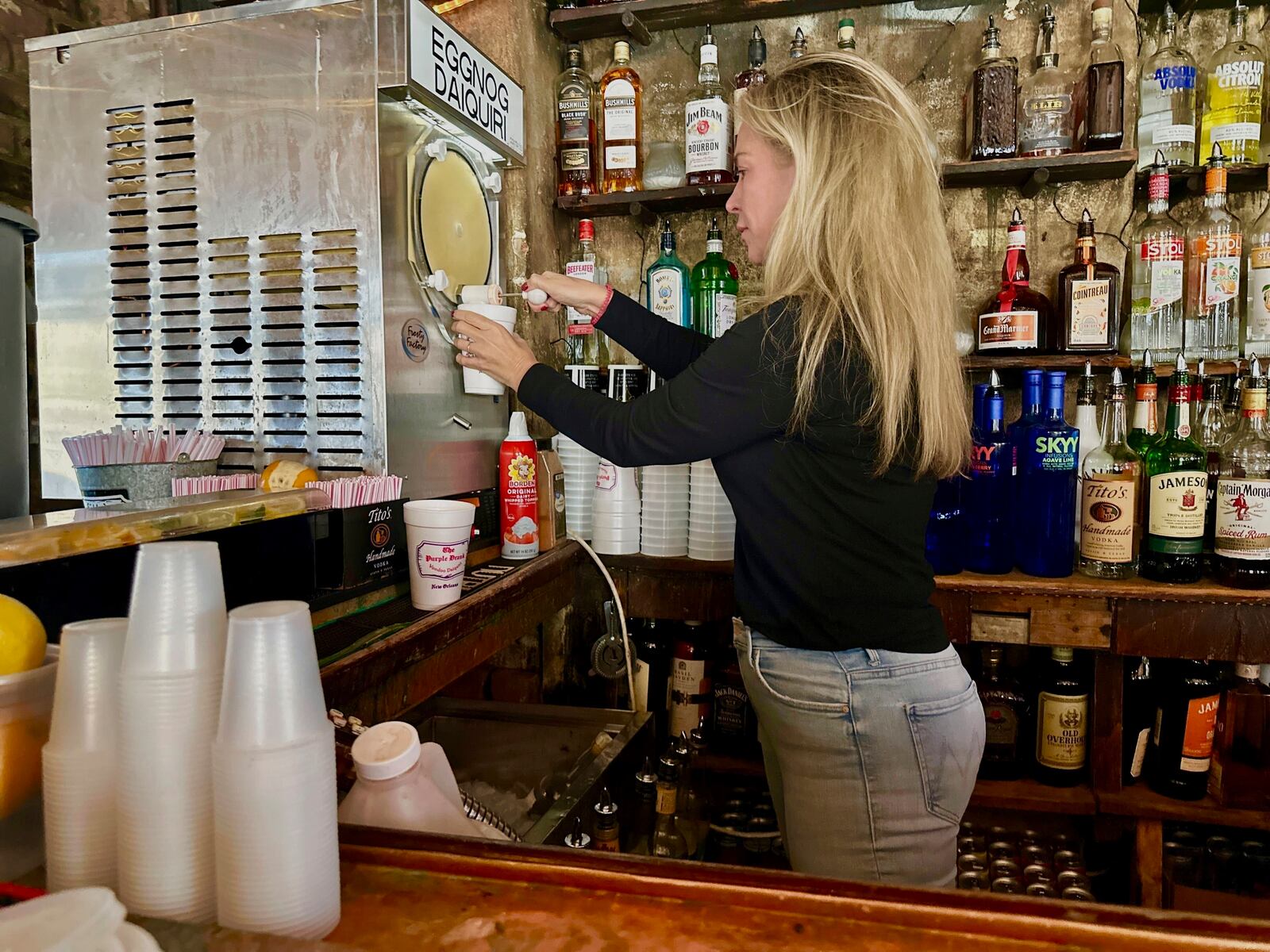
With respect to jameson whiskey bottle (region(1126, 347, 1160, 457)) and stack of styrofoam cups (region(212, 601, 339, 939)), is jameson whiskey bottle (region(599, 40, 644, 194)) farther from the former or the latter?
stack of styrofoam cups (region(212, 601, 339, 939))

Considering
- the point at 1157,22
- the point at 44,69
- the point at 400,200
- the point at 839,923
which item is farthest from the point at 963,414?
the point at 44,69

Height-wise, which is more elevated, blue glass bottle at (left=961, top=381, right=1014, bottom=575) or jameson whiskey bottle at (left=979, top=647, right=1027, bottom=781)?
blue glass bottle at (left=961, top=381, right=1014, bottom=575)

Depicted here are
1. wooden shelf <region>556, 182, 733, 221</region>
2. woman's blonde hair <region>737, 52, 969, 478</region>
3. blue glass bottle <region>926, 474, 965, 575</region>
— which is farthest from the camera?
wooden shelf <region>556, 182, 733, 221</region>

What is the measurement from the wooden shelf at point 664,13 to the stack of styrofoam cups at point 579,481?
1.13 meters

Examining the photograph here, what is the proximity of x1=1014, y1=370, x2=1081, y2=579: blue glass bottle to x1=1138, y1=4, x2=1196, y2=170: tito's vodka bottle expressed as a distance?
68cm

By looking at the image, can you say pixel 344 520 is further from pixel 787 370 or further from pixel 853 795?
pixel 853 795

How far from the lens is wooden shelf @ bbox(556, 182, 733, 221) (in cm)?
211

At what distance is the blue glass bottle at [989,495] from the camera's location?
1.91 metres

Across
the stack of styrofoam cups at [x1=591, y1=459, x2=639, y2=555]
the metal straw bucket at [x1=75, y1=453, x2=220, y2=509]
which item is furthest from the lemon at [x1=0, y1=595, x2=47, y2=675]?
the stack of styrofoam cups at [x1=591, y1=459, x2=639, y2=555]

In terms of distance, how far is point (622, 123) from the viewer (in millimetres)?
2168

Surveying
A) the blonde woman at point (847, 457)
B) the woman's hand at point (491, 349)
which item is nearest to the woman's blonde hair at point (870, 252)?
the blonde woman at point (847, 457)

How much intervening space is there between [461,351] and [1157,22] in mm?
1976

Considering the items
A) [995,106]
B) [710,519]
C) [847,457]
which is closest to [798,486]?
[847,457]

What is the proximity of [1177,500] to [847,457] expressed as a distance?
110cm
